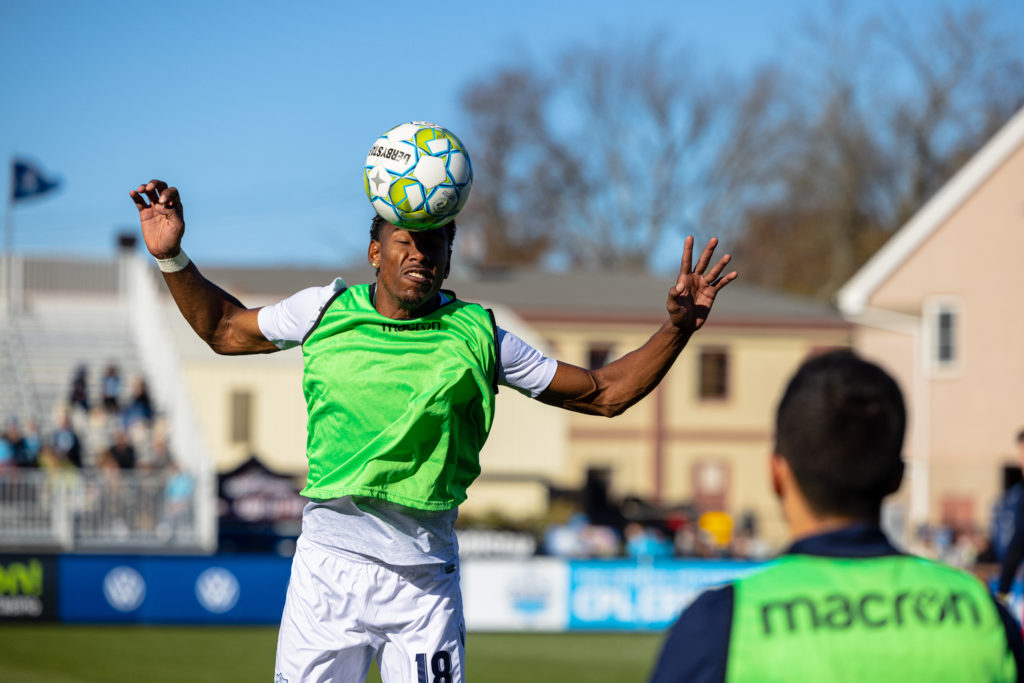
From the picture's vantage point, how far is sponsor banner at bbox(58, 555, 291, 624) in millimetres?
16688

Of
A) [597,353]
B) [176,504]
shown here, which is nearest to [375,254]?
[176,504]

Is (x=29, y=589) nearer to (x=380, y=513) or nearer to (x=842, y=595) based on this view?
(x=380, y=513)

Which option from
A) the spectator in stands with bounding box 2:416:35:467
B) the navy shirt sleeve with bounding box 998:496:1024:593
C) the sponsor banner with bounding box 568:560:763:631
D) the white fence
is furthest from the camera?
the spectator in stands with bounding box 2:416:35:467

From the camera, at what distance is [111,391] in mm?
22797

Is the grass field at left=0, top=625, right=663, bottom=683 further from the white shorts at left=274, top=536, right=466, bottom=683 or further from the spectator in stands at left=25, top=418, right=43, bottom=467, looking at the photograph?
the white shorts at left=274, top=536, right=466, bottom=683

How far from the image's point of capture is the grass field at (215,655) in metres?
12.8

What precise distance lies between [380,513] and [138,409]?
1864cm

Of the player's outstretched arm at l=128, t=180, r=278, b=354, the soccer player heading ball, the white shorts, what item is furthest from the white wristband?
the white shorts

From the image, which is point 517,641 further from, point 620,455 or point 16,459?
point 620,455

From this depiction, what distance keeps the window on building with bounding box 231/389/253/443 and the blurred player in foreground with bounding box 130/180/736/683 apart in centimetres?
3037

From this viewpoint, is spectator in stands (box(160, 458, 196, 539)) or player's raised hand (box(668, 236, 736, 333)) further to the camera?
spectator in stands (box(160, 458, 196, 539))

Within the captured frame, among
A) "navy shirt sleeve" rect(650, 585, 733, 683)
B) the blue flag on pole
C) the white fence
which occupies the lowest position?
the white fence

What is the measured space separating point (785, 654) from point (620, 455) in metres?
37.8

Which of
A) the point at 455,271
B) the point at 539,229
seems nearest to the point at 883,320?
the point at 455,271
